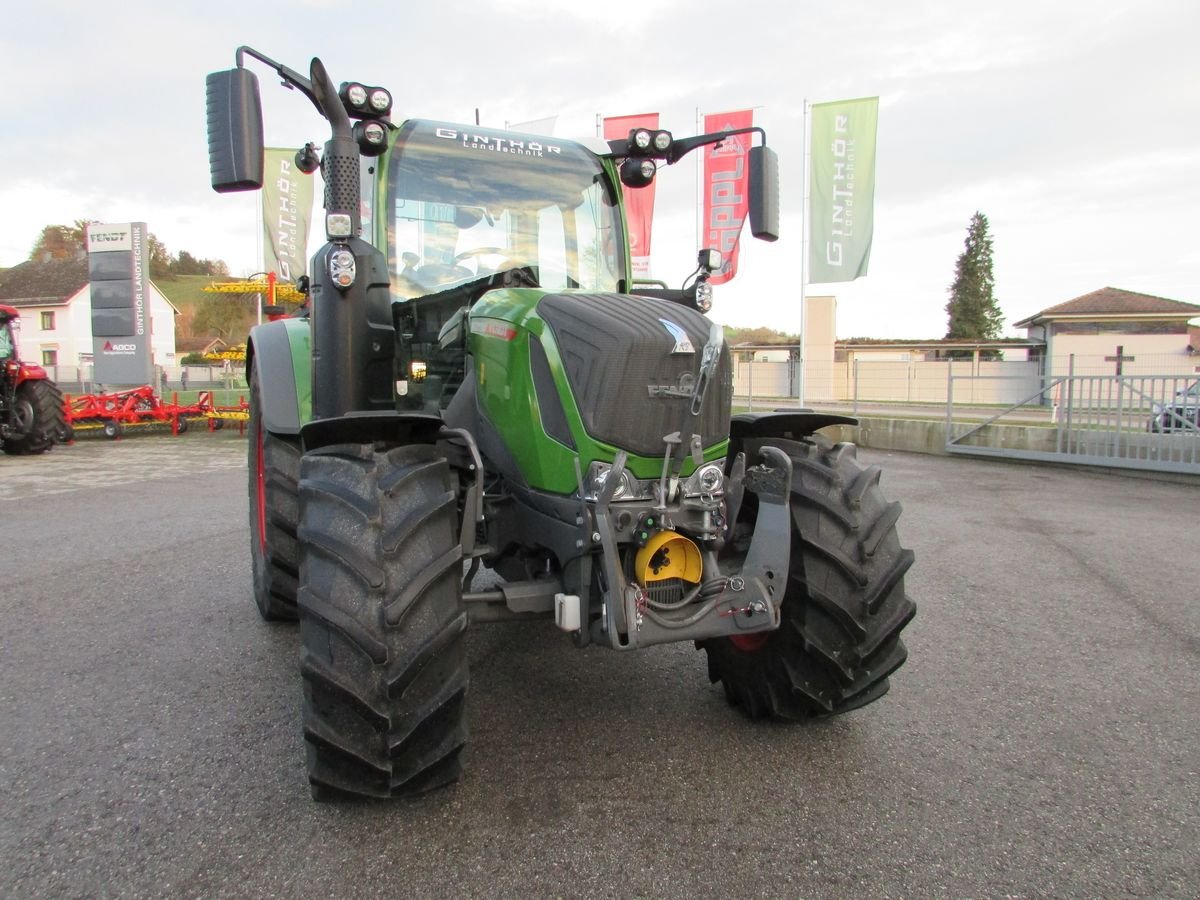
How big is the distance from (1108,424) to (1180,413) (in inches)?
32.2

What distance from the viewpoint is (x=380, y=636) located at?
243cm

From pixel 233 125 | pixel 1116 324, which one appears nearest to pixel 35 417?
pixel 233 125

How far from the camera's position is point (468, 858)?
241 cm

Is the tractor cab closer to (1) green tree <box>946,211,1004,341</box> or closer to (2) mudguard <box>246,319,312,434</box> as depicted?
(2) mudguard <box>246,319,312,434</box>

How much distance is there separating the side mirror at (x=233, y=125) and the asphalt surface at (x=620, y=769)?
6.81 ft

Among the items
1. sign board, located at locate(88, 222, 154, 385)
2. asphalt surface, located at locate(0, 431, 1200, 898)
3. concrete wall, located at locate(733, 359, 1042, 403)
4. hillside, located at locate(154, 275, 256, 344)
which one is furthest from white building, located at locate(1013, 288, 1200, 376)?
hillside, located at locate(154, 275, 256, 344)

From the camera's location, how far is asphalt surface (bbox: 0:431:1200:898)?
2363 mm

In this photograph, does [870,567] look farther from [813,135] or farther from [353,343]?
[813,135]

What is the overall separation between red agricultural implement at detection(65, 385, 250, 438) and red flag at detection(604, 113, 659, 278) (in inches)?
349

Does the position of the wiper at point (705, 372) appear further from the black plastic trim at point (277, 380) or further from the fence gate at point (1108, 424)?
the fence gate at point (1108, 424)

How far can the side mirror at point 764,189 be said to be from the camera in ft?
12.8

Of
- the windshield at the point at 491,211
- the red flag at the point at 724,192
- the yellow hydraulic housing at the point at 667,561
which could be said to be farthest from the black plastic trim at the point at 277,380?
the red flag at the point at 724,192

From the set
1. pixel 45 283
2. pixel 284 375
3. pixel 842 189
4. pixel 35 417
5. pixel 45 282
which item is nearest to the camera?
pixel 284 375

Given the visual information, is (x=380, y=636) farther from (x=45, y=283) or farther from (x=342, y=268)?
(x=45, y=283)
